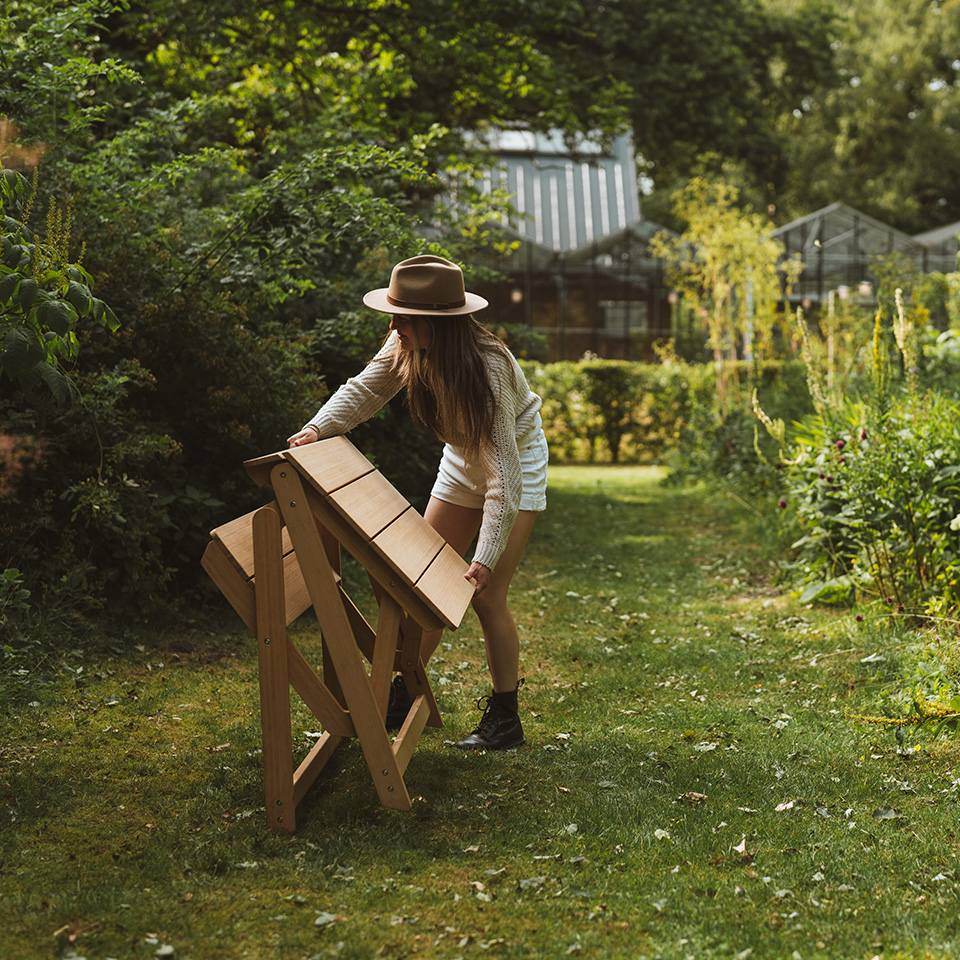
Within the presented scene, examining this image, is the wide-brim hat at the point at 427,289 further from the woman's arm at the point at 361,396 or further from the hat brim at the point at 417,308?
the woman's arm at the point at 361,396

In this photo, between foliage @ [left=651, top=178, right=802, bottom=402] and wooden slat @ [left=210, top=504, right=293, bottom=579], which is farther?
foliage @ [left=651, top=178, right=802, bottom=402]

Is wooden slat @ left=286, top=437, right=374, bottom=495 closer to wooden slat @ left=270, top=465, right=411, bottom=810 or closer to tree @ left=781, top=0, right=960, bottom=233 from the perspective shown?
wooden slat @ left=270, top=465, right=411, bottom=810

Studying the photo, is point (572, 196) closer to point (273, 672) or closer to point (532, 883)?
point (273, 672)

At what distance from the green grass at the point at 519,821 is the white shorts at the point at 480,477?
992mm

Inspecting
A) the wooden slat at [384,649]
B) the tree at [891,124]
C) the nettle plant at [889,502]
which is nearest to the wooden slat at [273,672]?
the wooden slat at [384,649]

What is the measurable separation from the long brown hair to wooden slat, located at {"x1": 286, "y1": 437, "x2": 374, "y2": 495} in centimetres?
31

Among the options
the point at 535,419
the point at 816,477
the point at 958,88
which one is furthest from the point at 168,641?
the point at 958,88

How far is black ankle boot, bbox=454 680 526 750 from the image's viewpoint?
12.9 feet

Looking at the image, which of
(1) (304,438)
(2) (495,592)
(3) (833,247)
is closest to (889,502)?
(2) (495,592)

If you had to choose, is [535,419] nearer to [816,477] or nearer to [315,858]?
[315,858]

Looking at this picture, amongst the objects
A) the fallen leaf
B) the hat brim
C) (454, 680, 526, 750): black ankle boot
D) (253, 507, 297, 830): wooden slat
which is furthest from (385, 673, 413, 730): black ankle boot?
the hat brim

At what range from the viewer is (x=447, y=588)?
3285 millimetres

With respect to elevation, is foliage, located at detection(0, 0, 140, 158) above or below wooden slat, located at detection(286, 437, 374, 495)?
above

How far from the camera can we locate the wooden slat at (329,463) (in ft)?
9.84
